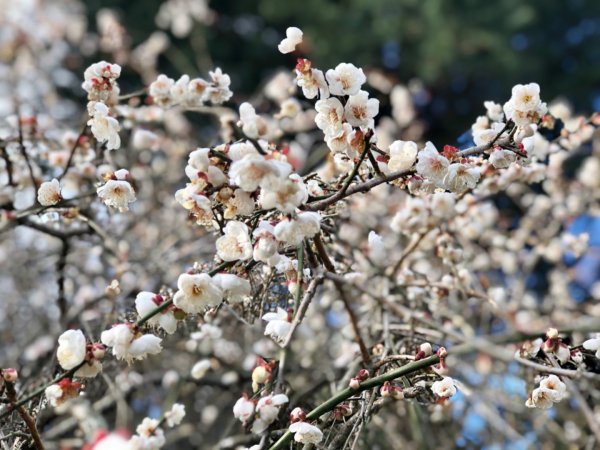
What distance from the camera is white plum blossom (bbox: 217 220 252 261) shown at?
1218 millimetres

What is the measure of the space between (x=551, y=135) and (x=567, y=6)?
8.24m

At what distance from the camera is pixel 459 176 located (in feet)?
4.13

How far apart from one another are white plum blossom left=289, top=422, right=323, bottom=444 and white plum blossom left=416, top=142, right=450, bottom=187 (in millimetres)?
520

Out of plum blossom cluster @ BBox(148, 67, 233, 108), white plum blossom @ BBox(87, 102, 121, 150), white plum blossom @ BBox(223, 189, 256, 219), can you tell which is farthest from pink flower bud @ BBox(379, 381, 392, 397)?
plum blossom cluster @ BBox(148, 67, 233, 108)

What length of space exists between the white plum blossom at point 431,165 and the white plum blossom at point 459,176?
0.01 meters

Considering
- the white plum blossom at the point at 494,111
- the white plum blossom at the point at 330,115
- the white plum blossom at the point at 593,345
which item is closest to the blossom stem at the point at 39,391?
the white plum blossom at the point at 330,115

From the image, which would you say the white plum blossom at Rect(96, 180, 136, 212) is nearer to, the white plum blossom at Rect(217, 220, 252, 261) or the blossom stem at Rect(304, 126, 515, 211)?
the white plum blossom at Rect(217, 220, 252, 261)

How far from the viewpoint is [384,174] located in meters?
1.29

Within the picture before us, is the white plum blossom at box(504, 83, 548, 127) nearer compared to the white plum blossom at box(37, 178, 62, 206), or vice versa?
the white plum blossom at box(504, 83, 548, 127)

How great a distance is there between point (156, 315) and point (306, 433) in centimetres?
36

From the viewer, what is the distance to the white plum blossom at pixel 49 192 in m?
1.42

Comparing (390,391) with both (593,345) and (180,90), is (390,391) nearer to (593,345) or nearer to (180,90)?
(593,345)

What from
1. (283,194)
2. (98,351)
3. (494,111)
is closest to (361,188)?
(283,194)

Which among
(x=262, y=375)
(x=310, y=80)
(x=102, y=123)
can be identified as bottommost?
(x=262, y=375)
